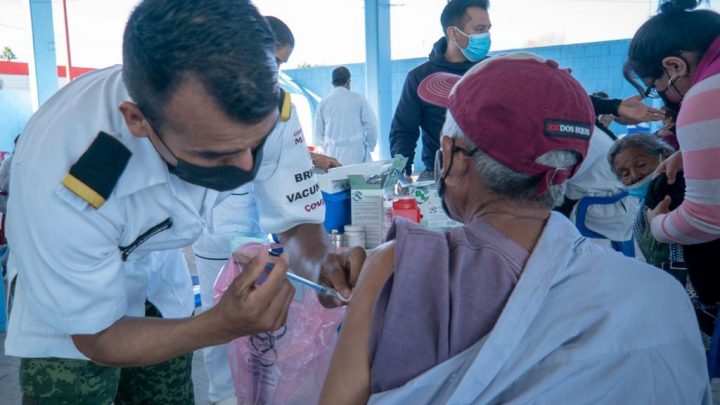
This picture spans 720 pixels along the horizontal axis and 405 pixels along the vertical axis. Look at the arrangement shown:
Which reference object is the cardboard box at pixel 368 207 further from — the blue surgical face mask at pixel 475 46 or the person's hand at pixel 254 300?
the person's hand at pixel 254 300

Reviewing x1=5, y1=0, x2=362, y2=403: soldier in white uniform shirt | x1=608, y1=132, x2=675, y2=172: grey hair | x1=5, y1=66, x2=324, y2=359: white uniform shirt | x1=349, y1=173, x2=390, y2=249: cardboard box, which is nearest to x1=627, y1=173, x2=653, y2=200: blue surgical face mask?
x1=608, y1=132, x2=675, y2=172: grey hair

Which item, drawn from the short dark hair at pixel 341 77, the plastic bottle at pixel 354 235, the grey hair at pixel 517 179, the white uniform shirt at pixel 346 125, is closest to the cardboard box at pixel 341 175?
the plastic bottle at pixel 354 235

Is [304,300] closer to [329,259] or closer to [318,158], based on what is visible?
[329,259]

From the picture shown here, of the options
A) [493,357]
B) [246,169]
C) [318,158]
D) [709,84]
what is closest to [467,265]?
[493,357]

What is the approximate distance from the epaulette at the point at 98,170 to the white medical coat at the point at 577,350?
2.00 ft

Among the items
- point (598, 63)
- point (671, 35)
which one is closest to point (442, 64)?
point (671, 35)

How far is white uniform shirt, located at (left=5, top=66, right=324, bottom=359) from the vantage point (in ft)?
3.10

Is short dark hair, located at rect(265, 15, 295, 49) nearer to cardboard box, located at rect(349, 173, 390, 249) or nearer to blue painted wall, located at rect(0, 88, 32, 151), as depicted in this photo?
cardboard box, located at rect(349, 173, 390, 249)

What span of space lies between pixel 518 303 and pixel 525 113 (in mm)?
335

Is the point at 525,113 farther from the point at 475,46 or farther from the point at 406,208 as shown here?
the point at 475,46

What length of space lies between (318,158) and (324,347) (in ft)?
4.56

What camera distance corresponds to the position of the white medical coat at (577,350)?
0.81 meters

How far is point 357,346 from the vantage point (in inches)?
35.3

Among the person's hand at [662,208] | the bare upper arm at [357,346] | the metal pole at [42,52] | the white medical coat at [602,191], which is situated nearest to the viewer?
the bare upper arm at [357,346]
